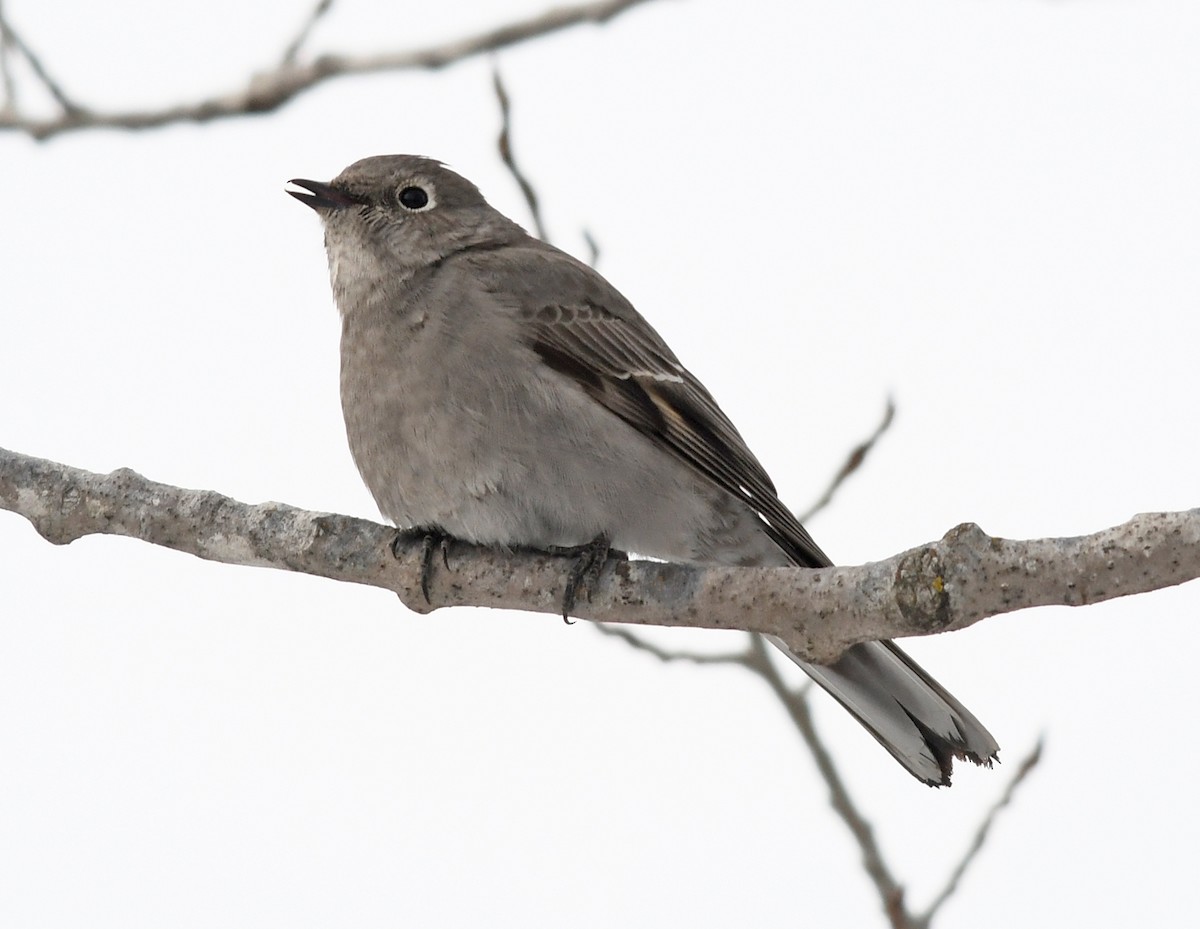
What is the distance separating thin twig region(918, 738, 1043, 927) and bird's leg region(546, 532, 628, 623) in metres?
1.74

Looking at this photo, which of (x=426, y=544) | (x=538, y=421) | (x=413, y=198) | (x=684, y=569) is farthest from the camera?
(x=413, y=198)

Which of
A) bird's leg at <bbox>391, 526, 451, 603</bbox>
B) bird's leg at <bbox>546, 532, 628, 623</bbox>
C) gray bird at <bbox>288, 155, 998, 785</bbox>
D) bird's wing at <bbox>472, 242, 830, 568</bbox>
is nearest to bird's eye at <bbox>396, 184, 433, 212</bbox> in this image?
gray bird at <bbox>288, 155, 998, 785</bbox>

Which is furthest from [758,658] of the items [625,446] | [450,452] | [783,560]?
[450,452]

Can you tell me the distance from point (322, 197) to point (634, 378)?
179 centimetres

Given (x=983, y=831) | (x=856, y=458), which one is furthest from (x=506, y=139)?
(x=983, y=831)

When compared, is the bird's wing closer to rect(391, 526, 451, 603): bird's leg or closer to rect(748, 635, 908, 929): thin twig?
rect(748, 635, 908, 929): thin twig

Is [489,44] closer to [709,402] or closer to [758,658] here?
[709,402]

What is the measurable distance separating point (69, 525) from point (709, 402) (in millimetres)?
2941

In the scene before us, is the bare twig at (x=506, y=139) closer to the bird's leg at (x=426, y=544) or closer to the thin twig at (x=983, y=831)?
the bird's leg at (x=426, y=544)

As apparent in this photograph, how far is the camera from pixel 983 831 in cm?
576

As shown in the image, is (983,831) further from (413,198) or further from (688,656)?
(413,198)

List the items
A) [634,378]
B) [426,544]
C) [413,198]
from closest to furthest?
[426,544] < [634,378] < [413,198]

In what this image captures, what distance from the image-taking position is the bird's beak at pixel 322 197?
7.00 metres

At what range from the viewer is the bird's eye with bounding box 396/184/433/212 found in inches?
279
